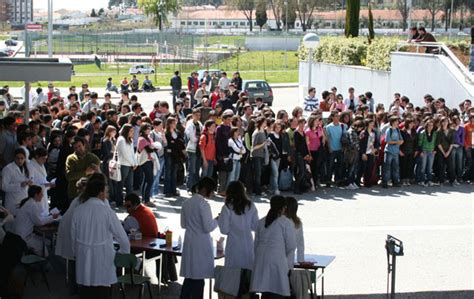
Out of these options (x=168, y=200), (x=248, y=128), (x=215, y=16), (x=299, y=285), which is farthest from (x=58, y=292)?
(x=215, y=16)

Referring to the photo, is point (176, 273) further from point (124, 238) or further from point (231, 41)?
point (231, 41)

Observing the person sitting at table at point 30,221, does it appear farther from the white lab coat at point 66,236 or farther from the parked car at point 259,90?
the parked car at point 259,90

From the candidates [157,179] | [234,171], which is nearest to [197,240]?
[157,179]

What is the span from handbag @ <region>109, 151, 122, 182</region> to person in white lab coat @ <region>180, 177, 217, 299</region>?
660cm

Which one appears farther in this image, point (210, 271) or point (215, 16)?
point (215, 16)

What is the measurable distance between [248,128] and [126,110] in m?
3.00

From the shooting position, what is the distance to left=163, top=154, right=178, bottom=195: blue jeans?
19.5 meters

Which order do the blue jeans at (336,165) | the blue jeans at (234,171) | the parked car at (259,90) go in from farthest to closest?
the parked car at (259,90), the blue jeans at (336,165), the blue jeans at (234,171)

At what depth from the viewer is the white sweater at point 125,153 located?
1772 centimetres

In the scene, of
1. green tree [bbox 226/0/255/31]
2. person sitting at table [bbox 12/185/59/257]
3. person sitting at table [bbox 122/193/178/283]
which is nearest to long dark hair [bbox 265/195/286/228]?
person sitting at table [bbox 122/193/178/283]

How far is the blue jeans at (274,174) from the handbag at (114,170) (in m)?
3.61

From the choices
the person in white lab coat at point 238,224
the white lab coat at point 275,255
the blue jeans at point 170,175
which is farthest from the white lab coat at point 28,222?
the blue jeans at point 170,175

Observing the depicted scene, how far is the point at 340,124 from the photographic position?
2086 cm

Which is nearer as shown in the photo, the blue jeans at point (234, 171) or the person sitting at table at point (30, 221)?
the person sitting at table at point (30, 221)
